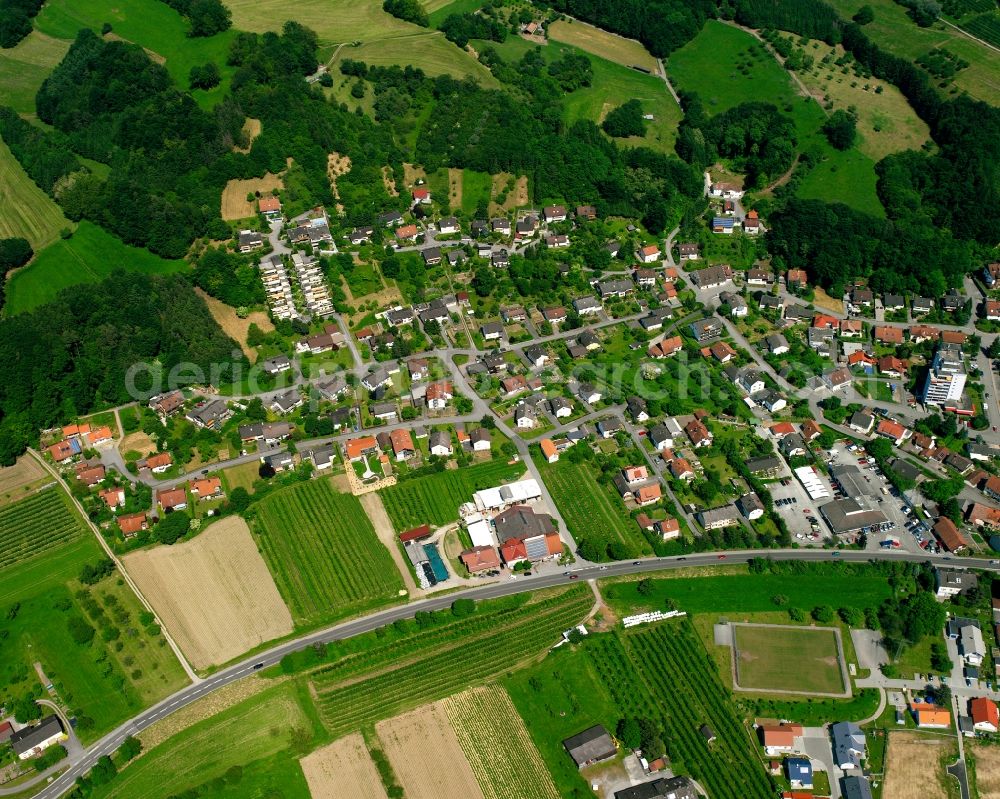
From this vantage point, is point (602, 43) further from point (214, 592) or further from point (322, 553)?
point (214, 592)

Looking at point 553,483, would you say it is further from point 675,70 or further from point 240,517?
point 675,70

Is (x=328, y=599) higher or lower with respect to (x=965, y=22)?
lower

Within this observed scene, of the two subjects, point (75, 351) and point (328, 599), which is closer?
point (328, 599)

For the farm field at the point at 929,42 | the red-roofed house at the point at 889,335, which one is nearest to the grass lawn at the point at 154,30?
the red-roofed house at the point at 889,335

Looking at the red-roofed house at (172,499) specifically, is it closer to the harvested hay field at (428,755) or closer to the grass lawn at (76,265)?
the harvested hay field at (428,755)

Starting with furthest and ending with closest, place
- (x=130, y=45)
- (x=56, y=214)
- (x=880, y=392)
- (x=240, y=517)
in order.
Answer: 1. (x=130, y=45)
2. (x=56, y=214)
3. (x=880, y=392)
4. (x=240, y=517)

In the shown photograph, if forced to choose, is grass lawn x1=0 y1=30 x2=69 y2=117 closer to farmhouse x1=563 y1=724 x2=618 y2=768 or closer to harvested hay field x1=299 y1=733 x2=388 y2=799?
harvested hay field x1=299 y1=733 x2=388 y2=799

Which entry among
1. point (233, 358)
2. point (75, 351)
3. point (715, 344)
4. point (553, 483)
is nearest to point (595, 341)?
point (715, 344)

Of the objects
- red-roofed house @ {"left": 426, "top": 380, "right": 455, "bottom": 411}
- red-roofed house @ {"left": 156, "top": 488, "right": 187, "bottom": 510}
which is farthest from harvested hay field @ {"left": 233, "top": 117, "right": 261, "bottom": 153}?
red-roofed house @ {"left": 156, "top": 488, "right": 187, "bottom": 510}
